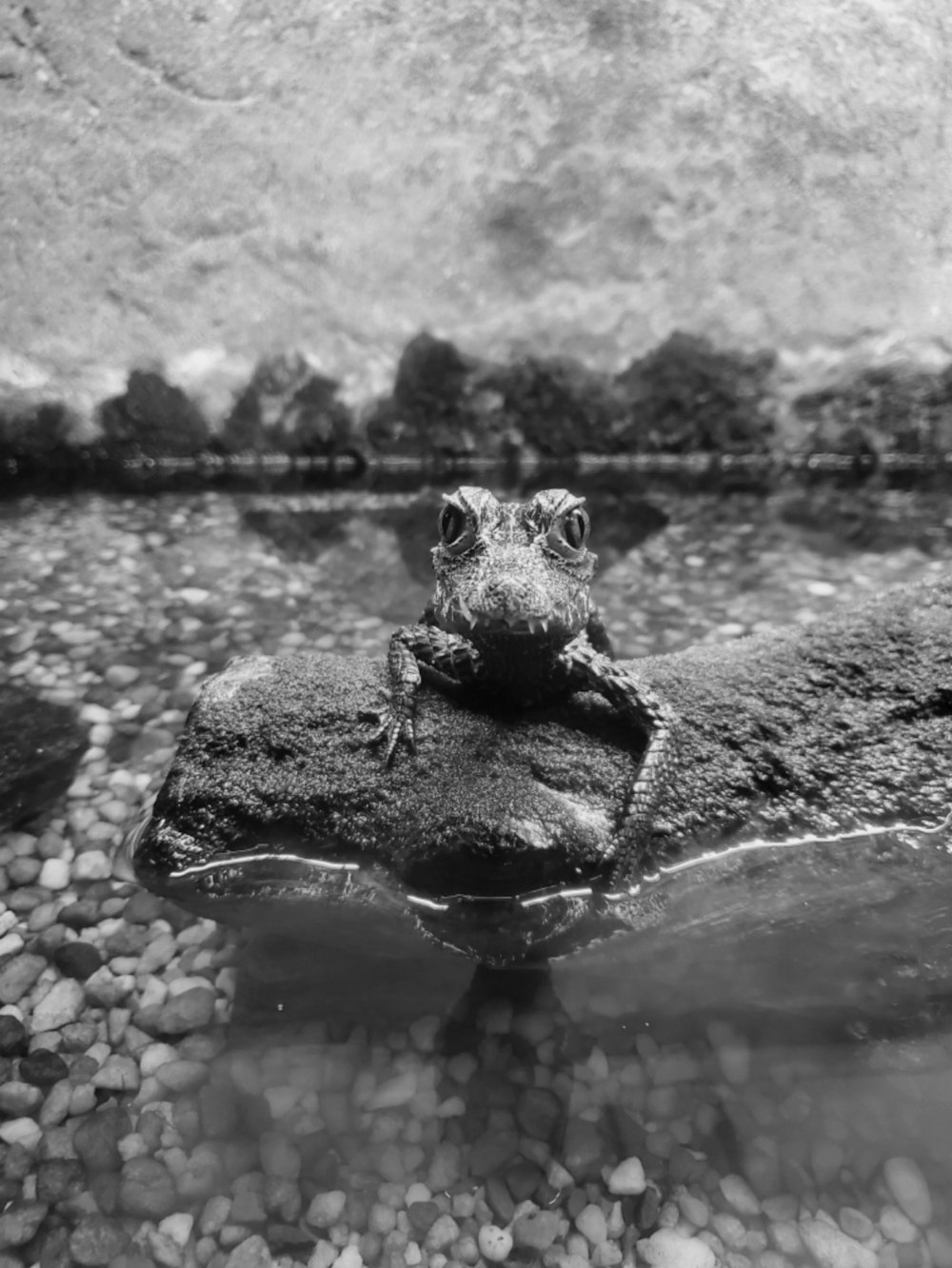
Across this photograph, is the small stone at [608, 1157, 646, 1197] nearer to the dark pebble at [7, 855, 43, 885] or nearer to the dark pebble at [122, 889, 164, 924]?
the dark pebble at [122, 889, 164, 924]

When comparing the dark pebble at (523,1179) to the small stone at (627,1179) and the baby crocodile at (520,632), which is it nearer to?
the small stone at (627,1179)

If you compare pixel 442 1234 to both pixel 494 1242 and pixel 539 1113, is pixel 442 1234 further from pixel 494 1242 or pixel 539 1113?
pixel 539 1113

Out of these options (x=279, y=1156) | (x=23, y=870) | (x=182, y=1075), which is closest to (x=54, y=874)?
(x=23, y=870)

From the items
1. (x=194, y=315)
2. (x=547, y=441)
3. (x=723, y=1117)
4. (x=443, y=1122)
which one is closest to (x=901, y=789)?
(x=723, y=1117)

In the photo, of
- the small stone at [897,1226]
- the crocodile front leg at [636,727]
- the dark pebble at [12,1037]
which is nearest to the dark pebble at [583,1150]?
the small stone at [897,1226]

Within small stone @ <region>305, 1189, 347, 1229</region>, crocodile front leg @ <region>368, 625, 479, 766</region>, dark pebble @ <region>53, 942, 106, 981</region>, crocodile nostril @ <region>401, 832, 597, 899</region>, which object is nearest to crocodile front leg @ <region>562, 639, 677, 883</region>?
crocodile nostril @ <region>401, 832, 597, 899</region>

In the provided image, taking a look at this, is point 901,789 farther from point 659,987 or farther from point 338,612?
point 338,612
